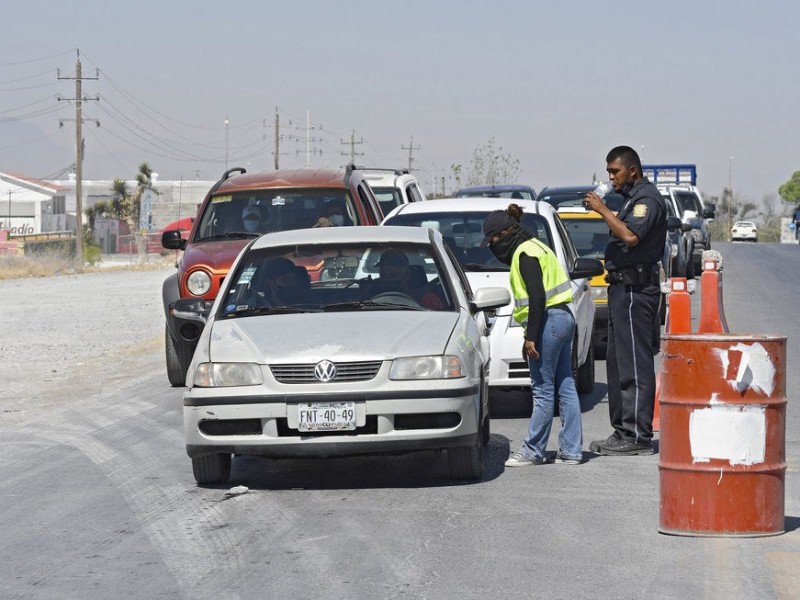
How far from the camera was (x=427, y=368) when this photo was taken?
827cm

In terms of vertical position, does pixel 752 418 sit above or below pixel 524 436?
above

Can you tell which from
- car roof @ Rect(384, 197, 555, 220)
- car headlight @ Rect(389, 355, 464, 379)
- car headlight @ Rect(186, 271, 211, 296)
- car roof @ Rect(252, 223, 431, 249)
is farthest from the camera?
car headlight @ Rect(186, 271, 211, 296)

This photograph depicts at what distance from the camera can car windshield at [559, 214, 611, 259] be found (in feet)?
58.3

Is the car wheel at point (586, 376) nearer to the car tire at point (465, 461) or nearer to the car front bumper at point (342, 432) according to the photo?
the car tire at point (465, 461)

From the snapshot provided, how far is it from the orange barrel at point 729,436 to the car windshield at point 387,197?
14.3 meters

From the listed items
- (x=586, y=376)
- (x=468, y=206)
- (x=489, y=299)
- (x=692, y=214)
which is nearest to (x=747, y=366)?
(x=489, y=299)

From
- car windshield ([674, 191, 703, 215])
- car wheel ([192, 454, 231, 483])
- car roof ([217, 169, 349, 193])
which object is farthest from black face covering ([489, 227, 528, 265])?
car windshield ([674, 191, 703, 215])

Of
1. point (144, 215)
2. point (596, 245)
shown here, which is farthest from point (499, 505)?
point (144, 215)

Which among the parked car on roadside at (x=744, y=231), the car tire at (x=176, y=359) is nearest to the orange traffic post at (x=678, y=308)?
the car tire at (x=176, y=359)

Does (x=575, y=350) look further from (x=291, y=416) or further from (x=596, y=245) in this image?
A: (x=596, y=245)

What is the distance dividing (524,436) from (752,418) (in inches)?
154

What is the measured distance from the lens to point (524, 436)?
35.0 ft

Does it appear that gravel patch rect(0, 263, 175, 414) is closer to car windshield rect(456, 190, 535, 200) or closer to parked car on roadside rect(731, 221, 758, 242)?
car windshield rect(456, 190, 535, 200)

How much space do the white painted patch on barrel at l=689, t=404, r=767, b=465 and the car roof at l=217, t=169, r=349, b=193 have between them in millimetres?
8086
